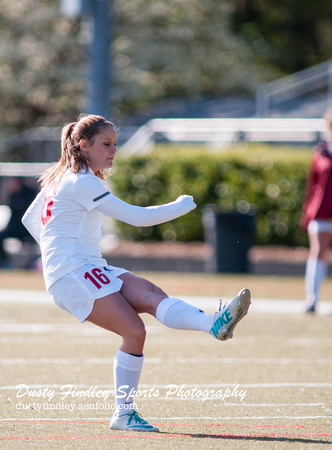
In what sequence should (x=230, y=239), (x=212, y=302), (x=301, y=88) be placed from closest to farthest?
(x=212, y=302)
(x=230, y=239)
(x=301, y=88)

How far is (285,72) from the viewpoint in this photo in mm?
41969

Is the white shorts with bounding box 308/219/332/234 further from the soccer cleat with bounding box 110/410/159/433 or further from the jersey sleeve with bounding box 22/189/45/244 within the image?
the soccer cleat with bounding box 110/410/159/433

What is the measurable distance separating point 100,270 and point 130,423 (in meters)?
0.90

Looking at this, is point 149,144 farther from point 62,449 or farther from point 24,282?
point 62,449

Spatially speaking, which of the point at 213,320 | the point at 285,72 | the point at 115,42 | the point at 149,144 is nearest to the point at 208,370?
the point at 213,320

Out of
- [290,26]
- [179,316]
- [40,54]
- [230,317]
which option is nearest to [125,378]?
[179,316]

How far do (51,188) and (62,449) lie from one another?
5.50 feet

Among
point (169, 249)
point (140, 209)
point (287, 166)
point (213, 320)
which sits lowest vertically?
point (169, 249)

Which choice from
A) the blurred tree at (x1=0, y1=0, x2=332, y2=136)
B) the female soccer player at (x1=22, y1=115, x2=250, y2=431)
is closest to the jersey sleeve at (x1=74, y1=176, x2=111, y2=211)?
the female soccer player at (x1=22, y1=115, x2=250, y2=431)

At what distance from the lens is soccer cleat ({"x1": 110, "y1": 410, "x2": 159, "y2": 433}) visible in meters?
5.56

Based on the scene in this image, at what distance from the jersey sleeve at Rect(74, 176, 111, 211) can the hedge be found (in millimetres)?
14820

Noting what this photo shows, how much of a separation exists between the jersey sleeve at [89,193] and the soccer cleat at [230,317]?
97 cm

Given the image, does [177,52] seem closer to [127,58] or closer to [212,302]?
[127,58]

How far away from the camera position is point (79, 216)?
5738 mm
